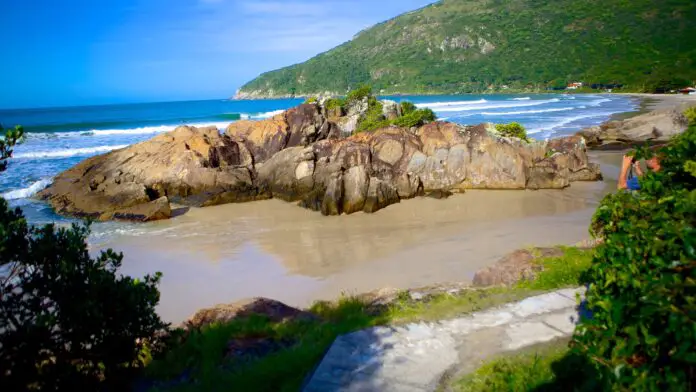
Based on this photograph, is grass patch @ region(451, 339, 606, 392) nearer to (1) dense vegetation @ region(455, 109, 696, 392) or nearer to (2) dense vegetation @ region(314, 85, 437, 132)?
(1) dense vegetation @ region(455, 109, 696, 392)

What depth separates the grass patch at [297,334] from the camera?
5137mm

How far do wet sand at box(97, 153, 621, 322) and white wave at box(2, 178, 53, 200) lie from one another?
10482mm

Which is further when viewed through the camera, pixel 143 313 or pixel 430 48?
pixel 430 48

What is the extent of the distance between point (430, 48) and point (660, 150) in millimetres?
187789

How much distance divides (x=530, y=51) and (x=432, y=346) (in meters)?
166


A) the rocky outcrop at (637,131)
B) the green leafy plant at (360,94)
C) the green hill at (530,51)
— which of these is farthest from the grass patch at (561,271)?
the green hill at (530,51)

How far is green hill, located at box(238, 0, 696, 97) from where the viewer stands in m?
113

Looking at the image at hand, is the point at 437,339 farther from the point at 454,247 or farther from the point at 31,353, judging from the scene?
the point at 454,247

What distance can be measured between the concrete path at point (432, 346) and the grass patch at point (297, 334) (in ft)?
1.02

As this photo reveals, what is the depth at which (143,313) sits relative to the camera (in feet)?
15.8

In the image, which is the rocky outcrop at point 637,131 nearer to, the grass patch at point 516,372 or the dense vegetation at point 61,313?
the grass patch at point 516,372

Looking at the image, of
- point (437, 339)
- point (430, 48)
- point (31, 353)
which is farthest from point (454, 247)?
point (430, 48)

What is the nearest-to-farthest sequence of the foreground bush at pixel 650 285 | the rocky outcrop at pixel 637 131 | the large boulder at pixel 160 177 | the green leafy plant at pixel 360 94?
the foreground bush at pixel 650 285 → the large boulder at pixel 160 177 → the rocky outcrop at pixel 637 131 → the green leafy plant at pixel 360 94

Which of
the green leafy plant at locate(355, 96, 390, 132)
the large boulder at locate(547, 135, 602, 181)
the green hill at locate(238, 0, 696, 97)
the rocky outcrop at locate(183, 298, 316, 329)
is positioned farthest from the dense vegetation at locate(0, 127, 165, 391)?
the green hill at locate(238, 0, 696, 97)
